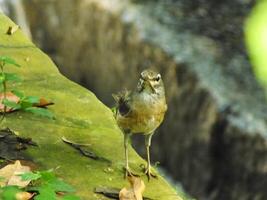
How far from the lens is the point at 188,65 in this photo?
996cm

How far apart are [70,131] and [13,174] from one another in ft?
2.88

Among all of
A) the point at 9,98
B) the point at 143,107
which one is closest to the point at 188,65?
the point at 9,98

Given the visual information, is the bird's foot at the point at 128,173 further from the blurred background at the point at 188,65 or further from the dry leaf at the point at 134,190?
the blurred background at the point at 188,65

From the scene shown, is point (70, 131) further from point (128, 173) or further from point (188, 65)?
point (188, 65)

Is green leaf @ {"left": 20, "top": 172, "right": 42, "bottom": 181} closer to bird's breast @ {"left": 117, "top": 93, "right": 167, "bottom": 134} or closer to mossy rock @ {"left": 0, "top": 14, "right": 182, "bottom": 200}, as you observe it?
mossy rock @ {"left": 0, "top": 14, "right": 182, "bottom": 200}

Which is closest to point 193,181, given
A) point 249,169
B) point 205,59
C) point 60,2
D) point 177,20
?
point 249,169

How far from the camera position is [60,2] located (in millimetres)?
12156

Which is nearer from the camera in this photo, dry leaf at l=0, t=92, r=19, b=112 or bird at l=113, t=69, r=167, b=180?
bird at l=113, t=69, r=167, b=180

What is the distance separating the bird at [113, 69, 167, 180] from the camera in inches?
182

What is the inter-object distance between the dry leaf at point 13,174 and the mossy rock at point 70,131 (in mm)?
197

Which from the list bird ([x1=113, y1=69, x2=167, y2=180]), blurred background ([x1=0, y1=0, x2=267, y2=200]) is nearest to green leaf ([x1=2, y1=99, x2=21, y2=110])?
bird ([x1=113, y1=69, x2=167, y2=180])

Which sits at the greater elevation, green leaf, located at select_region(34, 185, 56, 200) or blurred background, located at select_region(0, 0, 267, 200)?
green leaf, located at select_region(34, 185, 56, 200)

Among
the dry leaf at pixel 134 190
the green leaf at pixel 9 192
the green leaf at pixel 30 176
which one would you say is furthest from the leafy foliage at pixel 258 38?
the green leaf at pixel 9 192

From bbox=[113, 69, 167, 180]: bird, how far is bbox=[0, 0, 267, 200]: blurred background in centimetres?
423
